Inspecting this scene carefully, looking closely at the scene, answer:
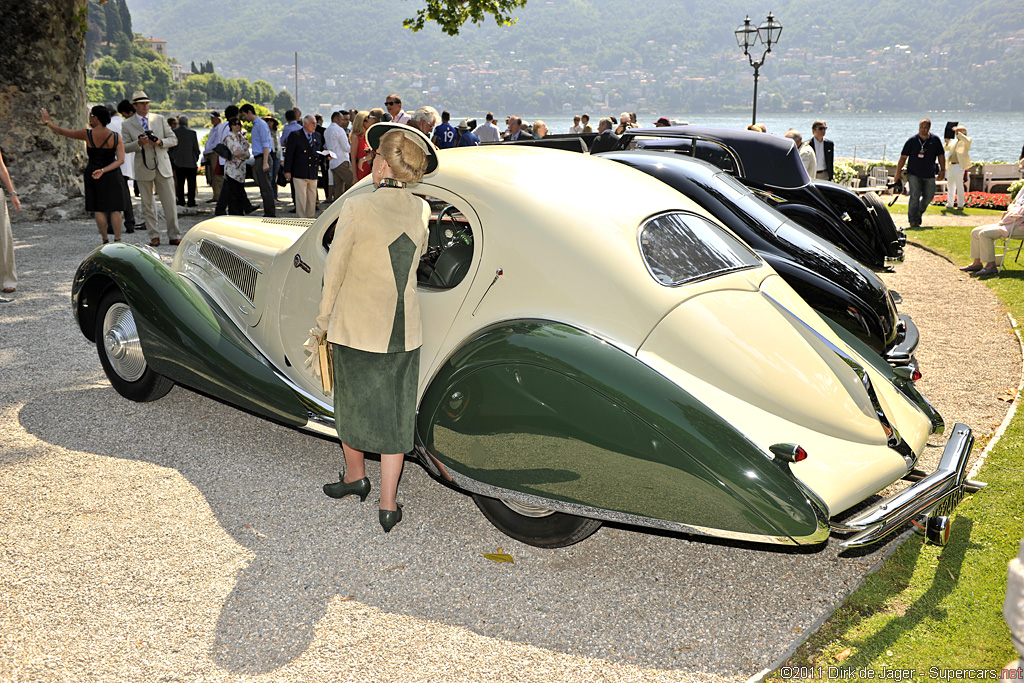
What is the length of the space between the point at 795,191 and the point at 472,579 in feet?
19.8

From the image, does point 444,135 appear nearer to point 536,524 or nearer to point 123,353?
point 123,353

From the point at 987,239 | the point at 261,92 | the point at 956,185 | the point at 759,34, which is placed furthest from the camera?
the point at 261,92

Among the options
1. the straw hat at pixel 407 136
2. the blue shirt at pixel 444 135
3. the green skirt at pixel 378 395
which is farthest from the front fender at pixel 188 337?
the blue shirt at pixel 444 135

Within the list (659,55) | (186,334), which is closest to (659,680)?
(186,334)

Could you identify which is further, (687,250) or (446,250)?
(446,250)

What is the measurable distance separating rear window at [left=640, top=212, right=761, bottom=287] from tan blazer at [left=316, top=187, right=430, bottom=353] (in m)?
1.07

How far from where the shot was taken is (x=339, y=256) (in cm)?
339

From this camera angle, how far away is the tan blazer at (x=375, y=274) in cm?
338

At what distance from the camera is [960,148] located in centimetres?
1538

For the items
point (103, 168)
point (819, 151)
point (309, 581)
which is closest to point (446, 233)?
point (309, 581)

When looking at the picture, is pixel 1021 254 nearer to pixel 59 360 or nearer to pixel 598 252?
pixel 598 252

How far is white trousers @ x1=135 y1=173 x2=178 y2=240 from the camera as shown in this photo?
1116 cm

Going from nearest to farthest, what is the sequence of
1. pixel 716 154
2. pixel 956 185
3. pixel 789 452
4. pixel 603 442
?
pixel 789 452
pixel 603 442
pixel 716 154
pixel 956 185

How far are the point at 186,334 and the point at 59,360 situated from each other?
2.50 metres
